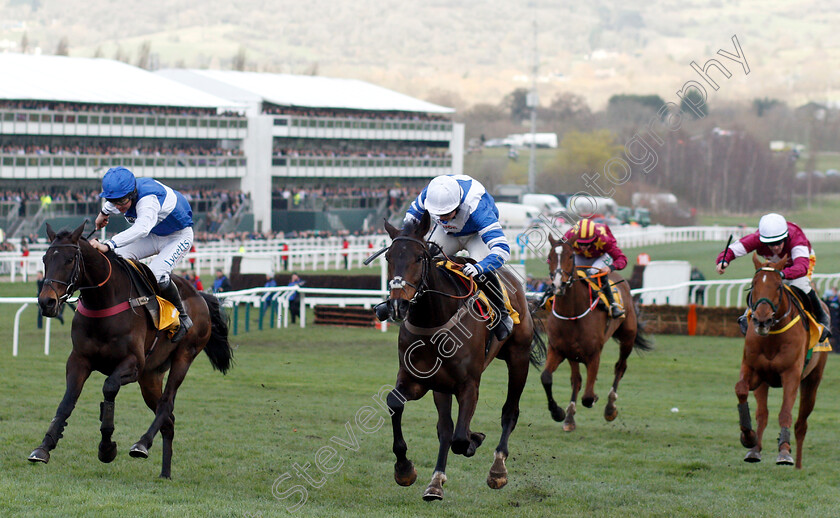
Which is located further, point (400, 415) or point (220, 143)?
point (220, 143)

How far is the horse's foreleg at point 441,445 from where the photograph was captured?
236 inches

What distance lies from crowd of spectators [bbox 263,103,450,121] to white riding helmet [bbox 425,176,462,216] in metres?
44.7

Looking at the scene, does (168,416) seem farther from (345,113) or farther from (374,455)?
(345,113)

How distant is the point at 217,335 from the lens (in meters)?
8.31

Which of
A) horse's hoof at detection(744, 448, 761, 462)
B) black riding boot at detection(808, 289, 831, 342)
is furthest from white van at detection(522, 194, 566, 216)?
horse's hoof at detection(744, 448, 761, 462)

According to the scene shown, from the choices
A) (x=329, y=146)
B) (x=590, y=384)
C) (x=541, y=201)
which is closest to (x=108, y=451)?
(x=590, y=384)

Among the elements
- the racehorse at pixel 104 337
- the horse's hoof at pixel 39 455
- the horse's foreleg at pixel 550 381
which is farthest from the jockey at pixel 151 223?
the horse's foreleg at pixel 550 381

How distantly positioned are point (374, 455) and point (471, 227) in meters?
2.48

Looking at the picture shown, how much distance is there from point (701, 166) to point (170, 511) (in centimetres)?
3957

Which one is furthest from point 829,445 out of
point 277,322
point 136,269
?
point 277,322

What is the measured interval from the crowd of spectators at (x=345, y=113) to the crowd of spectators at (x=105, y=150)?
5679 millimetres

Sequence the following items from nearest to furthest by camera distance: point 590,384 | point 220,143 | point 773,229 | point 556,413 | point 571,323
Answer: point 773,229, point 556,413, point 590,384, point 571,323, point 220,143

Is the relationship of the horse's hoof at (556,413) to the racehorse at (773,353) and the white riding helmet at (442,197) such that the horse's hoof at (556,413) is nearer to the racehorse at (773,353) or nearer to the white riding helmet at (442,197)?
the racehorse at (773,353)

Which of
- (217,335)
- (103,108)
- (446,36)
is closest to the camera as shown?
(217,335)
